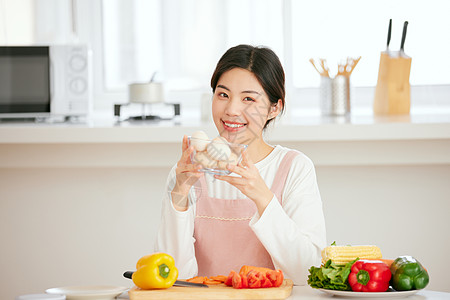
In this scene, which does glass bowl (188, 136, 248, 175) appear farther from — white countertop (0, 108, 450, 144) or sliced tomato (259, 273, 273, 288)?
white countertop (0, 108, 450, 144)

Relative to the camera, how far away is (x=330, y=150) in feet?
8.42

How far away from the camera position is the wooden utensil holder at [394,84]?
8.81 ft

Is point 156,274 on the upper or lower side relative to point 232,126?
lower

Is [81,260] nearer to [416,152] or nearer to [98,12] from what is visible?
[98,12]

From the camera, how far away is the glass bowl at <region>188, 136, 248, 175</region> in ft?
4.68

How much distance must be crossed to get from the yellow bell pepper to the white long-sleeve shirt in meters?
0.26

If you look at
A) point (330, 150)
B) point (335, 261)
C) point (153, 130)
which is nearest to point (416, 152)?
point (330, 150)

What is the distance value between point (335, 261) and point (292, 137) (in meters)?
1.02

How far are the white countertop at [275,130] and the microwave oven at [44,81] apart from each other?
0.10 meters

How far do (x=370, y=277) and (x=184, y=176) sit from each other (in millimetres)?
482

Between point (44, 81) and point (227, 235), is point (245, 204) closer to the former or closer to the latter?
point (227, 235)

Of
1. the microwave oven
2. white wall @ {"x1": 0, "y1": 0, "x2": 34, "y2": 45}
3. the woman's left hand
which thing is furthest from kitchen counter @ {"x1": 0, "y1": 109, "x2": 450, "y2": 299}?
the woman's left hand

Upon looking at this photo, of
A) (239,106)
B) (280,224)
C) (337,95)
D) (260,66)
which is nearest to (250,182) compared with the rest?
(280,224)

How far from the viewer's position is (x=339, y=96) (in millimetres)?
2719
